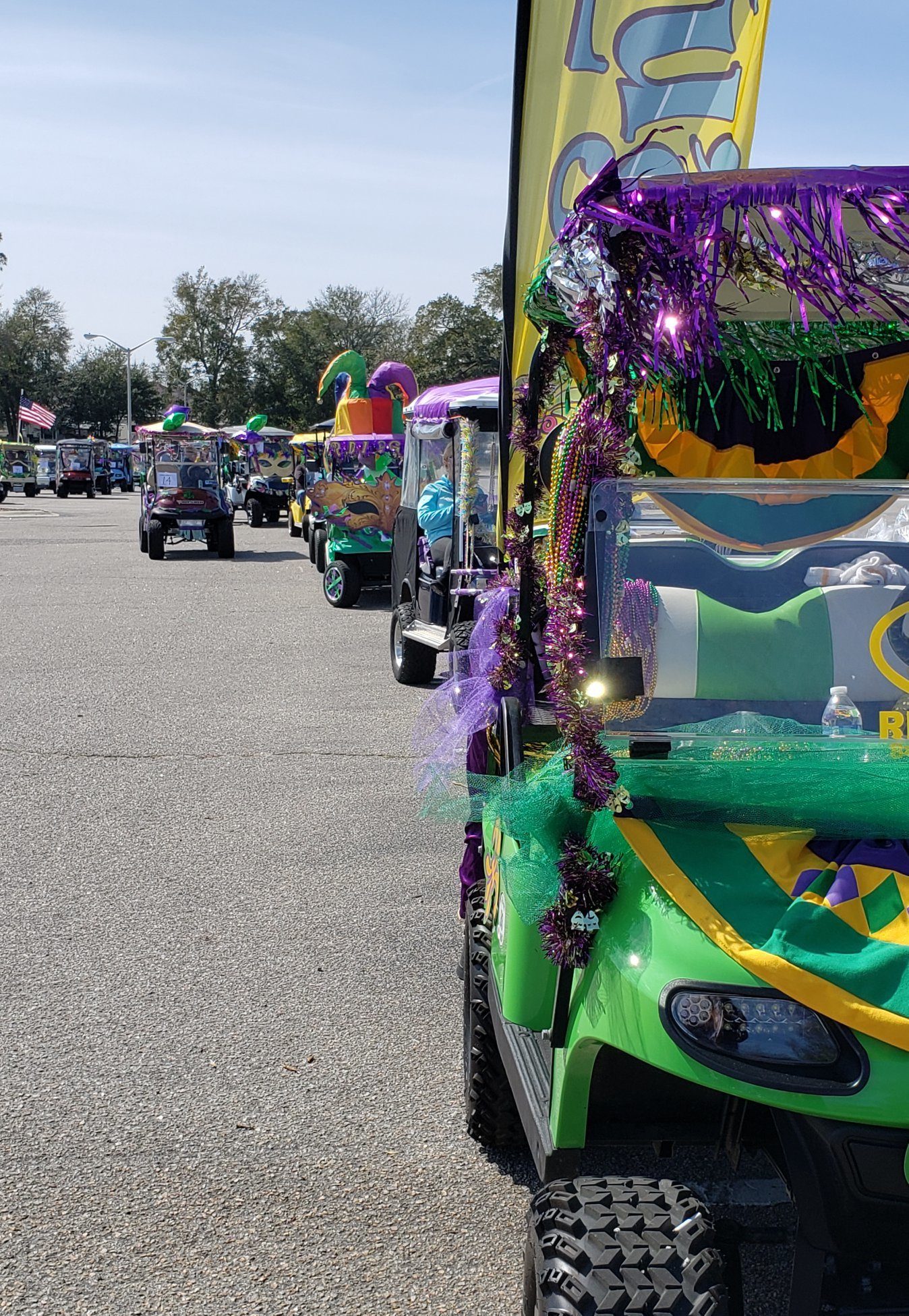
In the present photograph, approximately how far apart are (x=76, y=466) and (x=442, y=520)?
42763 mm

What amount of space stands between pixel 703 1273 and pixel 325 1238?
1315mm

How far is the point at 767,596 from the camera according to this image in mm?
2557

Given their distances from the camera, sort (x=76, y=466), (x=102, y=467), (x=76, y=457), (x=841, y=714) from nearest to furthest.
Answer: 1. (x=841, y=714)
2. (x=76, y=457)
3. (x=76, y=466)
4. (x=102, y=467)

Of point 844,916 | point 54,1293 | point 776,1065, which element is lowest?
point 54,1293

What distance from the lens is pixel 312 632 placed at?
13.0 meters

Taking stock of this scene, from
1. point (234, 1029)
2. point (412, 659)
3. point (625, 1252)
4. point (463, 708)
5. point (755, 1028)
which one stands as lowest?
point (234, 1029)

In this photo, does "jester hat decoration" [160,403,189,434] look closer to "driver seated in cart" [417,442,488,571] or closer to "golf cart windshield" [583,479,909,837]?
"driver seated in cart" [417,442,488,571]

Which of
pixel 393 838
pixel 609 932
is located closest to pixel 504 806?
pixel 609 932

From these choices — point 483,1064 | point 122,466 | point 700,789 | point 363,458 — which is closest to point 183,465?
point 363,458

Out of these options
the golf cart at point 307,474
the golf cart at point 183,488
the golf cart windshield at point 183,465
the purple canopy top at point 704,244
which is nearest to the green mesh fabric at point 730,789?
the purple canopy top at point 704,244

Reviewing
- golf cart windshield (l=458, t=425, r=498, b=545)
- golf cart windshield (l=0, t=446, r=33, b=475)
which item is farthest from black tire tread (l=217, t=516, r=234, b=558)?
golf cart windshield (l=0, t=446, r=33, b=475)

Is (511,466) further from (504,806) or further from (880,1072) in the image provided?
(880,1072)

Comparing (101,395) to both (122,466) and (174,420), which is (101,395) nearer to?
(122,466)

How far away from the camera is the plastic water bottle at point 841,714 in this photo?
2.40 metres
